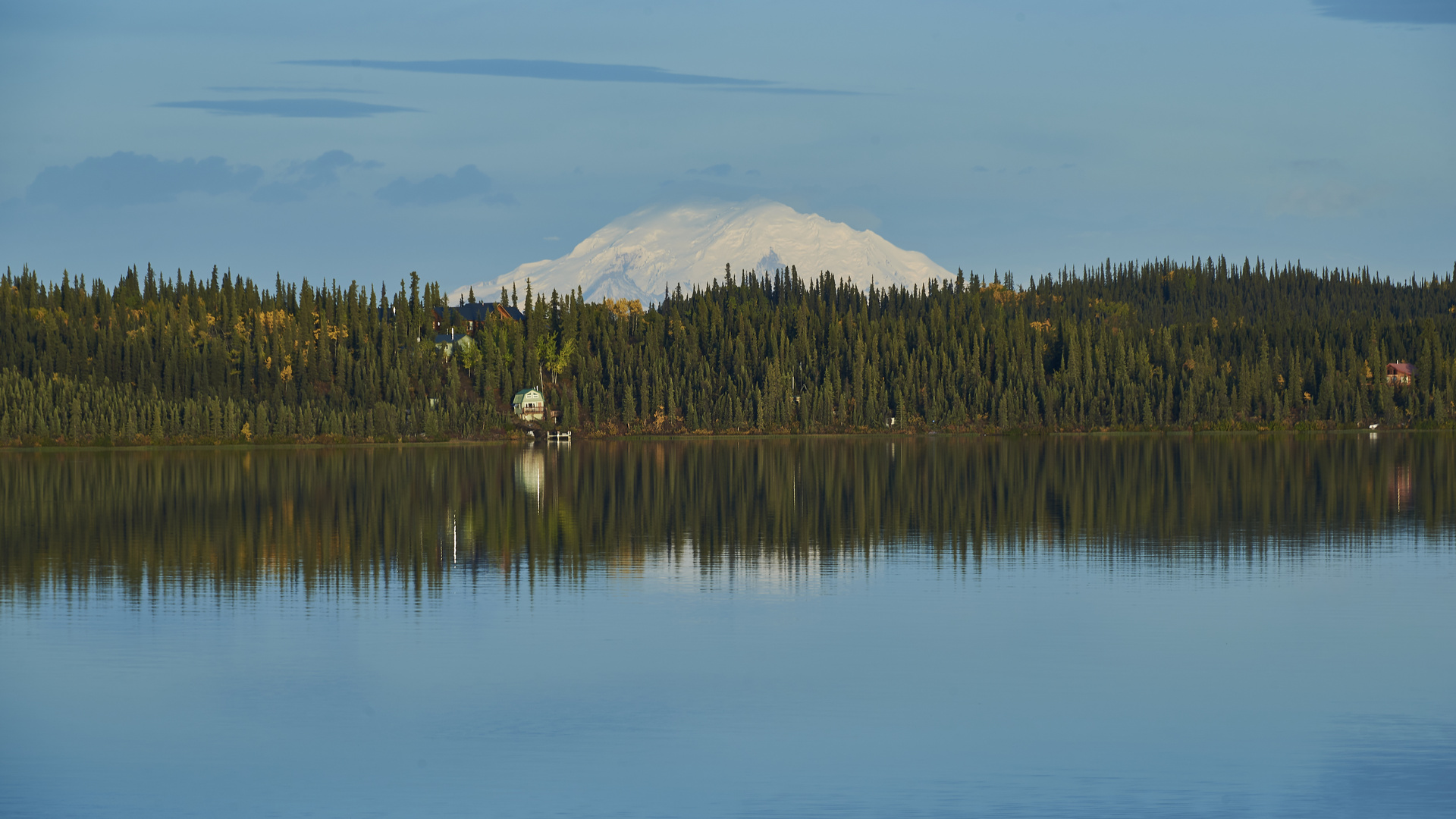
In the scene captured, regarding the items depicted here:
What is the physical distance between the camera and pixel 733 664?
36.2 metres

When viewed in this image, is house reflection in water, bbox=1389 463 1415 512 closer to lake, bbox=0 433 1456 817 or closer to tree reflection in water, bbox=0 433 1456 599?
tree reflection in water, bbox=0 433 1456 599

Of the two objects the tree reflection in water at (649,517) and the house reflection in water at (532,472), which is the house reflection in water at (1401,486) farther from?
the house reflection in water at (532,472)

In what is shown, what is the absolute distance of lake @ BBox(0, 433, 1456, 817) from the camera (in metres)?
26.3

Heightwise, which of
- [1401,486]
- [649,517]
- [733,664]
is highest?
[649,517]

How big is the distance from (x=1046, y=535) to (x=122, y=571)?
35.0 meters

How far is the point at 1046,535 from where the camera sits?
63.3m

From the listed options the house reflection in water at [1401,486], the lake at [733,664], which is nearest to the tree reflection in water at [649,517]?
the house reflection in water at [1401,486]

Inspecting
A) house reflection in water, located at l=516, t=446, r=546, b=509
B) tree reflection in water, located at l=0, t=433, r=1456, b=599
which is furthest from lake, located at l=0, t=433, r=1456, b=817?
house reflection in water, located at l=516, t=446, r=546, b=509

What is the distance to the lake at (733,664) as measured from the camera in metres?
26.3

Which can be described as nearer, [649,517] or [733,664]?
[733,664]

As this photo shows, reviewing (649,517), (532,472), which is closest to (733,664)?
(649,517)

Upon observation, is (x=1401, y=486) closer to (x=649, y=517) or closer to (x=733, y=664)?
(x=649, y=517)

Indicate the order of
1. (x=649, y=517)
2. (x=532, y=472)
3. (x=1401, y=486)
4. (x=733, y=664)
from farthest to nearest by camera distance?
(x=532, y=472), (x=1401, y=486), (x=649, y=517), (x=733, y=664)

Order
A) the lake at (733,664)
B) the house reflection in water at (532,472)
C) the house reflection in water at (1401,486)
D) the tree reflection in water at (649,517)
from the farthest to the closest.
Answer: the house reflection in water at (532,472) → the house reflection in water at (1401,486) → the tree reflection in water at (649,517) → the lake at (733,664)
